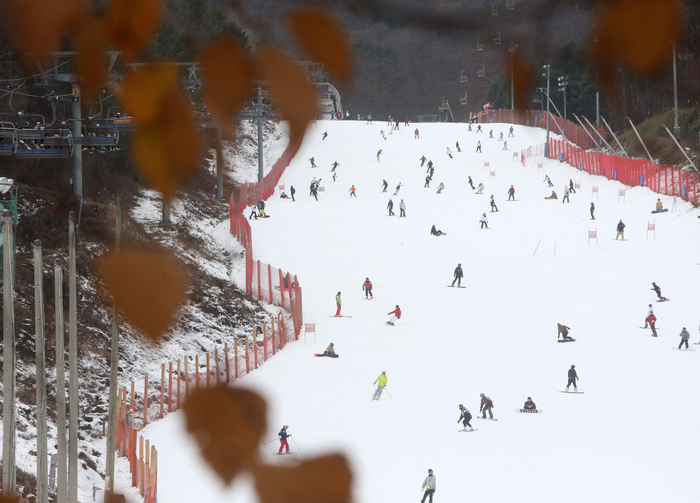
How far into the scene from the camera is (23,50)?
1.39 meters

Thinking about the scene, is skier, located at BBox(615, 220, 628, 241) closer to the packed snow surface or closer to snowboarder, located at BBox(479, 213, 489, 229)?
the packed snow surface

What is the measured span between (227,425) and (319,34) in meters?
0.66

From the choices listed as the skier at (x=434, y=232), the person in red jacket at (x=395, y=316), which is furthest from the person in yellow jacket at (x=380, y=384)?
the skier at (x=434, y=232)

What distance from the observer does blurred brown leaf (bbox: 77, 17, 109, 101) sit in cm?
135

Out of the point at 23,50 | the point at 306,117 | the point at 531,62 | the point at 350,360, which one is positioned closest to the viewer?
the point at 306,117

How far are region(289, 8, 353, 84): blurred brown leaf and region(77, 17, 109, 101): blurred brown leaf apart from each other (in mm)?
322

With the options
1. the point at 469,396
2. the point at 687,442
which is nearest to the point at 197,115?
the point at 687,442

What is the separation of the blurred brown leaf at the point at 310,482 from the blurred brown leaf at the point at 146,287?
0.98ft

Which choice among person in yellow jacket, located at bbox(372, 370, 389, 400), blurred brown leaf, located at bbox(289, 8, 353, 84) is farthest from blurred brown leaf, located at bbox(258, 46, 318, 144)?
person in yellow jacket, located at bbox(372, 370, 389, 400)

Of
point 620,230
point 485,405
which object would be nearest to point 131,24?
point 485,405

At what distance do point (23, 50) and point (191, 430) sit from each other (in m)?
0.69

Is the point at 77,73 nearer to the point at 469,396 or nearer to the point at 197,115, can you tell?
the point at 197,115

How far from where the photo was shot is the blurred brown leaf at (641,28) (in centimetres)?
118

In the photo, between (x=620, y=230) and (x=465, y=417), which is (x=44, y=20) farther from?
(x=620, y=230)
